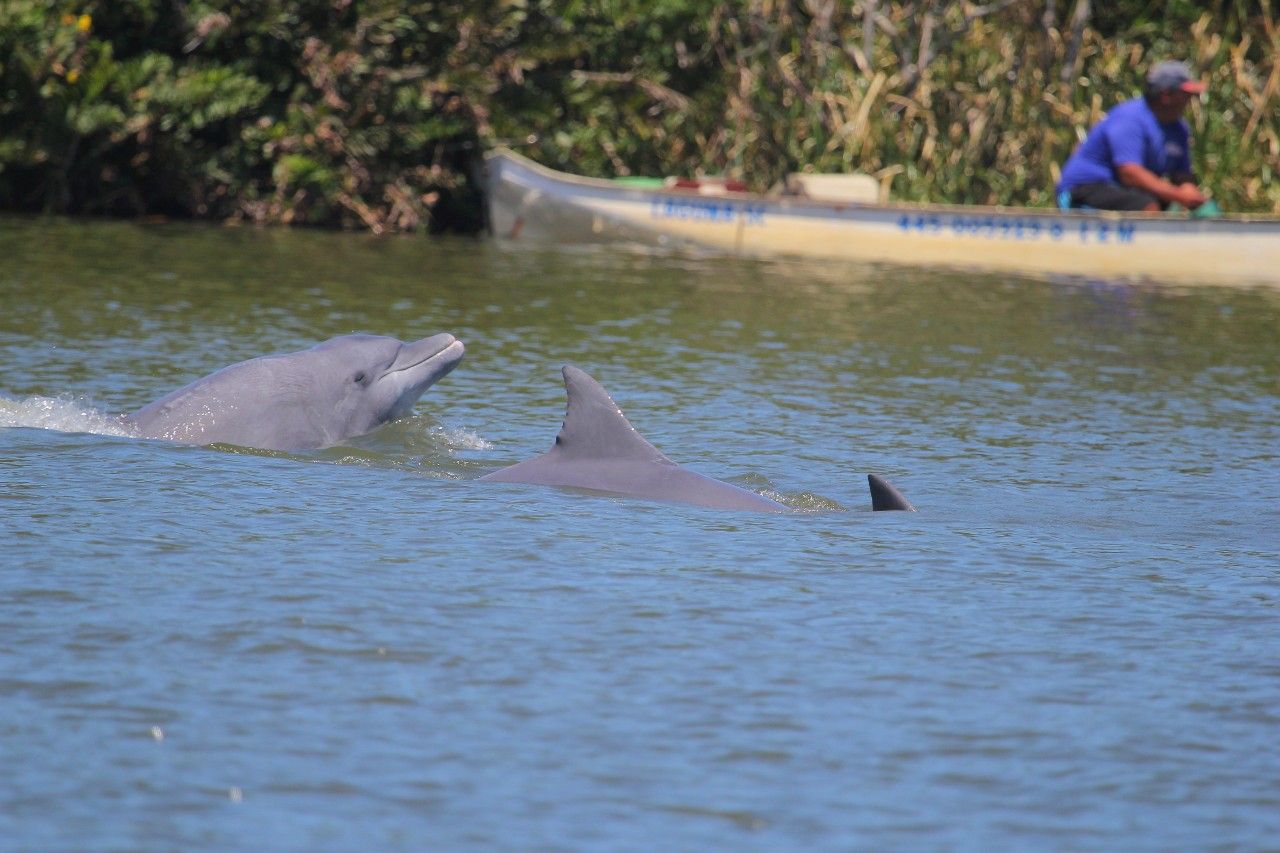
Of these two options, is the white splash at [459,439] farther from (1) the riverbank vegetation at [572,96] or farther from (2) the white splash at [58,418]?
(1) the riverbank vegetation at [572,96]

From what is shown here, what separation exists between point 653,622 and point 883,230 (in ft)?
42.4

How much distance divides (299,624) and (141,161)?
15.1m

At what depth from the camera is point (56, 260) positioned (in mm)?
14953

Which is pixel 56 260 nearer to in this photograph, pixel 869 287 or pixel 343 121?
pixel 343 121

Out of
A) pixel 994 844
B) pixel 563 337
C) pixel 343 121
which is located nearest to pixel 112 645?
pixel 994 844

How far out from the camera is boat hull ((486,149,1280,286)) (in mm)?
17109

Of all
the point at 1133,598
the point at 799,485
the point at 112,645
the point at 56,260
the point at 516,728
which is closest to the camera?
the point at 516,728

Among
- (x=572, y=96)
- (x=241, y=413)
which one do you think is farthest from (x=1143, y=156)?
(x=241, y=413)

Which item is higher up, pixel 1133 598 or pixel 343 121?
pixel 343 121

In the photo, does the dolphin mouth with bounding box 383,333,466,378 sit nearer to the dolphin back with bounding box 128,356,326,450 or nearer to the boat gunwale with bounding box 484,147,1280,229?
the dolphin back with bounding box 128,356,326,450

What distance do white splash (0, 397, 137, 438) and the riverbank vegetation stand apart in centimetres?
1025

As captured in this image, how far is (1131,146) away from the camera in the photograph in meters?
17.1

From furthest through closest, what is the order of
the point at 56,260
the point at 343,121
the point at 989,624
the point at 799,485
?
the point at 343,121
the point at 56,260
the point at 799,485
the point at 989,624

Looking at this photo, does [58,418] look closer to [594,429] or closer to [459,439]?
[459,439]
